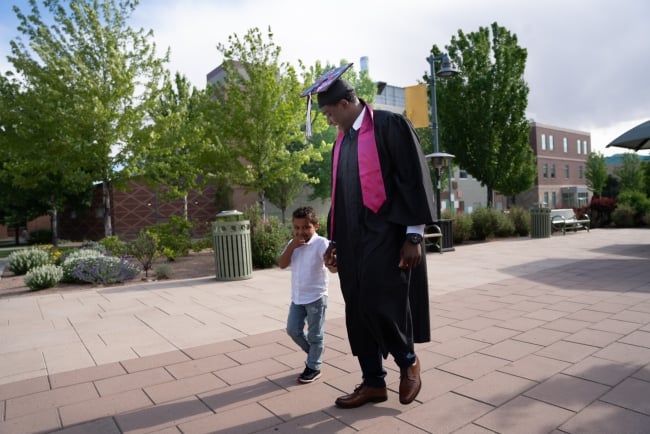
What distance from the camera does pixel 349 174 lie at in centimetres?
279

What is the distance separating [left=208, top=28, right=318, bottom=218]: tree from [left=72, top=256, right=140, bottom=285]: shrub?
7.55 meters

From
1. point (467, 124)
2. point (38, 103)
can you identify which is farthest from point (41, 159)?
point (467, 124)

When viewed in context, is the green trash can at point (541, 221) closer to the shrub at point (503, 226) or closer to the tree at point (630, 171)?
the shrub at point (503, 226)

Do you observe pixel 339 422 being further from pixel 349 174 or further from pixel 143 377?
pixel 143 377

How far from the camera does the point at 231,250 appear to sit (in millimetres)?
8570

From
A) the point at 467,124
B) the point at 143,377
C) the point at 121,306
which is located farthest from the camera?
the point at 467,124

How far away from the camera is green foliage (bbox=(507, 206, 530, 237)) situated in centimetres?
1670

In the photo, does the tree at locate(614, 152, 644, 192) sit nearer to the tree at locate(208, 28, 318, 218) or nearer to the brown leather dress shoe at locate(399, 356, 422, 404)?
the tree at locate(208, 28, 318, 218)

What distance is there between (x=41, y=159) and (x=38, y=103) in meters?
1.61

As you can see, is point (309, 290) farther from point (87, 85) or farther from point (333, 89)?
point (87, 85)

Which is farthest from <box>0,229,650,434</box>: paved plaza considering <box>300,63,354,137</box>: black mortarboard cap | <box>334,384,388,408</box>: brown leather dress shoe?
<box>300,63,354,137</box>: black mortarboard cap

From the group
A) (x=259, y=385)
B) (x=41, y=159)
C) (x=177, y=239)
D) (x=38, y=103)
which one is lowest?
(x=259, y=385)

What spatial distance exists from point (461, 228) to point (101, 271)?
10.5 metres

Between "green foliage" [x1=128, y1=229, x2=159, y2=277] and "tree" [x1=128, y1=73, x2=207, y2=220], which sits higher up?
"tree" [x1=128, y1=73, x2=207, y2=220]
